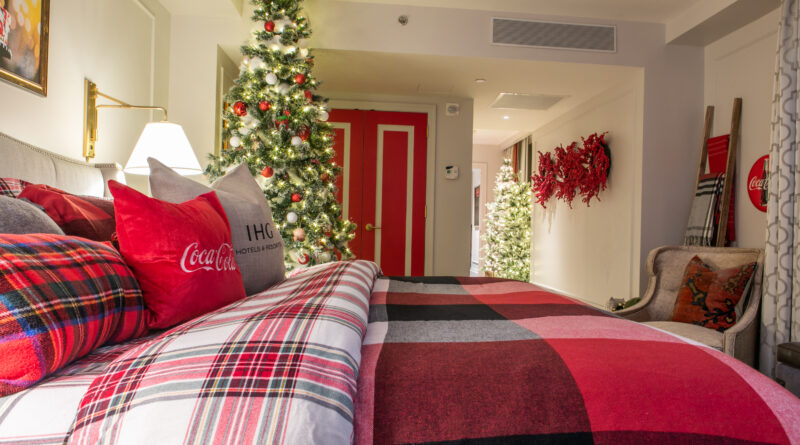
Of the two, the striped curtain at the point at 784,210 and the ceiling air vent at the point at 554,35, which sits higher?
the ceiling air vent at the point at 554,35

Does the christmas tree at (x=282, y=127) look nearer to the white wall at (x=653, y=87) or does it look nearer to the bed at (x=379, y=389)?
the white wall at (x=653, y=87)

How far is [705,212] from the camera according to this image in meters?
3.19

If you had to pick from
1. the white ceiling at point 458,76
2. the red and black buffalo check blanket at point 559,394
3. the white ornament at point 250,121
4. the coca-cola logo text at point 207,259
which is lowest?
the red and black buffalo check blanket at point 559,394

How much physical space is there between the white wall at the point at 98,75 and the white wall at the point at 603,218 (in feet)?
12.9

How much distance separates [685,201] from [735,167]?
0.53 metres

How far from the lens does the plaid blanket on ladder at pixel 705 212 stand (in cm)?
313

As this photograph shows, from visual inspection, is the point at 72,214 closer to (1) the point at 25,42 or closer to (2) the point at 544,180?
(1) the point at 25,42

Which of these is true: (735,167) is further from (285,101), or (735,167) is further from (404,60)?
(285,101)

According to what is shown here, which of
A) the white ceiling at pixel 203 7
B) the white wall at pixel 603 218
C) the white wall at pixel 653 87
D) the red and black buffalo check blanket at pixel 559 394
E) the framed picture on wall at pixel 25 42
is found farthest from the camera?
the white wall at pixel 603 218

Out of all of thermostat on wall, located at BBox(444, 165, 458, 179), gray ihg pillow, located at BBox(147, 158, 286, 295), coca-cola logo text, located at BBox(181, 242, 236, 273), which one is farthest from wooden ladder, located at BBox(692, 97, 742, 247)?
coca-cola logo text, located at BBox(181, 242, 236, 273)

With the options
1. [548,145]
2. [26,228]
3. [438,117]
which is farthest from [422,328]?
[548,145]

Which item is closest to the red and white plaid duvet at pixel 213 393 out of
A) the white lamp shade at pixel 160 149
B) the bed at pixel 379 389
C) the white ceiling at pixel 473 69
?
the bed at pixel 379 389

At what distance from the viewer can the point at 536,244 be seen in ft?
19.4

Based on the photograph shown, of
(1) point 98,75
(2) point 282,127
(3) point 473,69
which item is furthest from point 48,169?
(3) point 473,69
